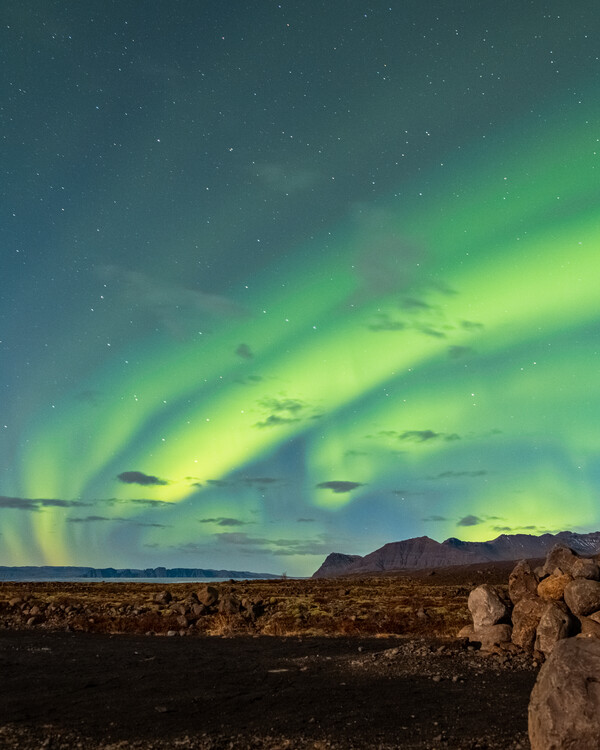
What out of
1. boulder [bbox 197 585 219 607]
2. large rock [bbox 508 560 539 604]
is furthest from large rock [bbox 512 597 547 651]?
boulder [bbox 197 585 219 607]

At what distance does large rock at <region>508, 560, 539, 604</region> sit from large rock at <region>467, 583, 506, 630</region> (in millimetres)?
775

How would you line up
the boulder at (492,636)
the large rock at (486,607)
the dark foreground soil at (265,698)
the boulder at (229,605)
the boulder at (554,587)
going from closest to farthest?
the dark foreground soil at (265,698) < the boulder at (492,636) < the boulder at (554,587) < the large rock at (486,607) < the boulder at (229,605)

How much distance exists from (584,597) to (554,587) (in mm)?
2372

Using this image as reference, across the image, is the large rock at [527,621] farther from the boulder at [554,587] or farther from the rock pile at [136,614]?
the rock pile at [136,614]

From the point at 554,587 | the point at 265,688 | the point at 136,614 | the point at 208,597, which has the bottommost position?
the point at 136,614

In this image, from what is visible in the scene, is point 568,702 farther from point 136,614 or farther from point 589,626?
point 136,614

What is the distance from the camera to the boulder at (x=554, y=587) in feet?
92.8

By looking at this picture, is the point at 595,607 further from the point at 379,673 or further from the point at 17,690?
the point at 17,690

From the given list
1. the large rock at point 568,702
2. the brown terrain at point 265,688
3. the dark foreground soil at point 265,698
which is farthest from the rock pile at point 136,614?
the large rock at point 568,702

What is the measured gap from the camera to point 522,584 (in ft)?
100

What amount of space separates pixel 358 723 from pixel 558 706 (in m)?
6.53

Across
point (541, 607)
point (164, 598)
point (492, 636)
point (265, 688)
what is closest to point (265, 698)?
point (265, 688)

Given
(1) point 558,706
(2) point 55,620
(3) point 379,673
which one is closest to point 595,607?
(3) point 379,673

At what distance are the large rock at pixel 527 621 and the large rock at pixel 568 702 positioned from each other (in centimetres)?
1574
